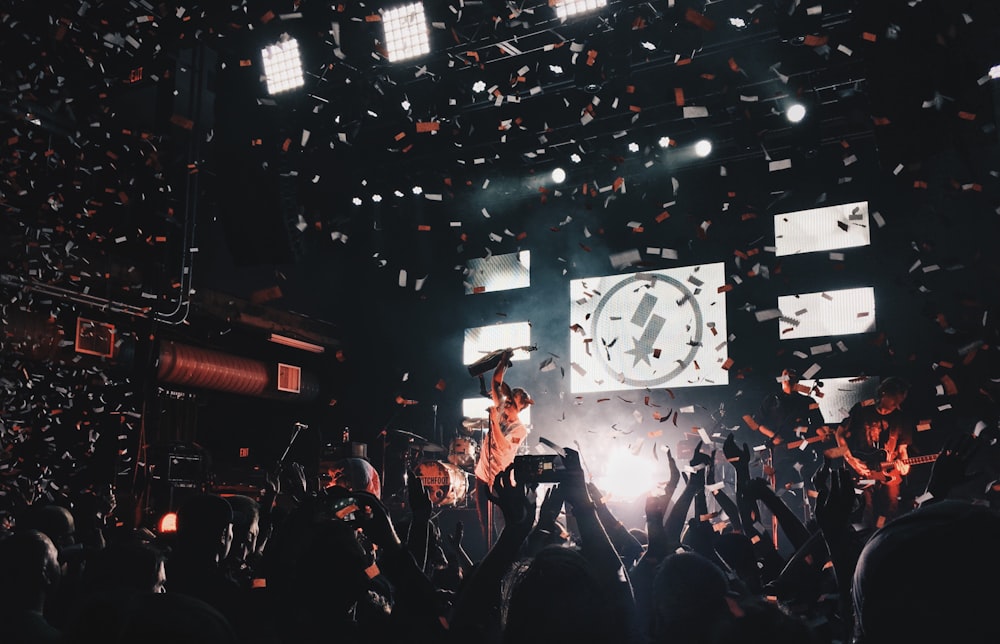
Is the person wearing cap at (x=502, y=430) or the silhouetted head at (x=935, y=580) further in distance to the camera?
the person wearing cap at (x=502, y=430)

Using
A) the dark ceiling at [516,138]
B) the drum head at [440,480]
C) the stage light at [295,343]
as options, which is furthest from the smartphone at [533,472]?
the stage light at [295,343]

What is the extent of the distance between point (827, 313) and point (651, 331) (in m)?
2.24

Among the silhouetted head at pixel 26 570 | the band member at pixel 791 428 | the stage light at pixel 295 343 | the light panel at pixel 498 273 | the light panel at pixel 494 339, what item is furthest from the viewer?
the light panel at pixel 498 273

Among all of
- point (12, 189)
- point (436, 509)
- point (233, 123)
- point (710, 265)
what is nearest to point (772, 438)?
point (710, 265)

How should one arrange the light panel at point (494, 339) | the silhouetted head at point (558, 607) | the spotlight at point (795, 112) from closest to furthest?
the silhouetted head at point (558, 607)
the spotlight at point (795, 112)
the light panel at point (494, 339)

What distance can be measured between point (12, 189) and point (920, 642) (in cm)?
902

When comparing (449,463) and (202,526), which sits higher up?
(202,526)

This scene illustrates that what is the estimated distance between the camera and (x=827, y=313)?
927cm

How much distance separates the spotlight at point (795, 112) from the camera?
8375mm

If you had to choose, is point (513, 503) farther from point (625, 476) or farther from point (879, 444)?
point (625, 476)

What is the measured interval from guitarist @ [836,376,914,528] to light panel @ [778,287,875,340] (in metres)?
2.08

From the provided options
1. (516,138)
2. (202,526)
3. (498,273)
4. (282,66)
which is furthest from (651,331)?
(202,526)

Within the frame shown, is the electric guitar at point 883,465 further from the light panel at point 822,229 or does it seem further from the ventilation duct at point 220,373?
the ventilation duct at point 220,373

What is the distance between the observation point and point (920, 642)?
1113 millimetres
